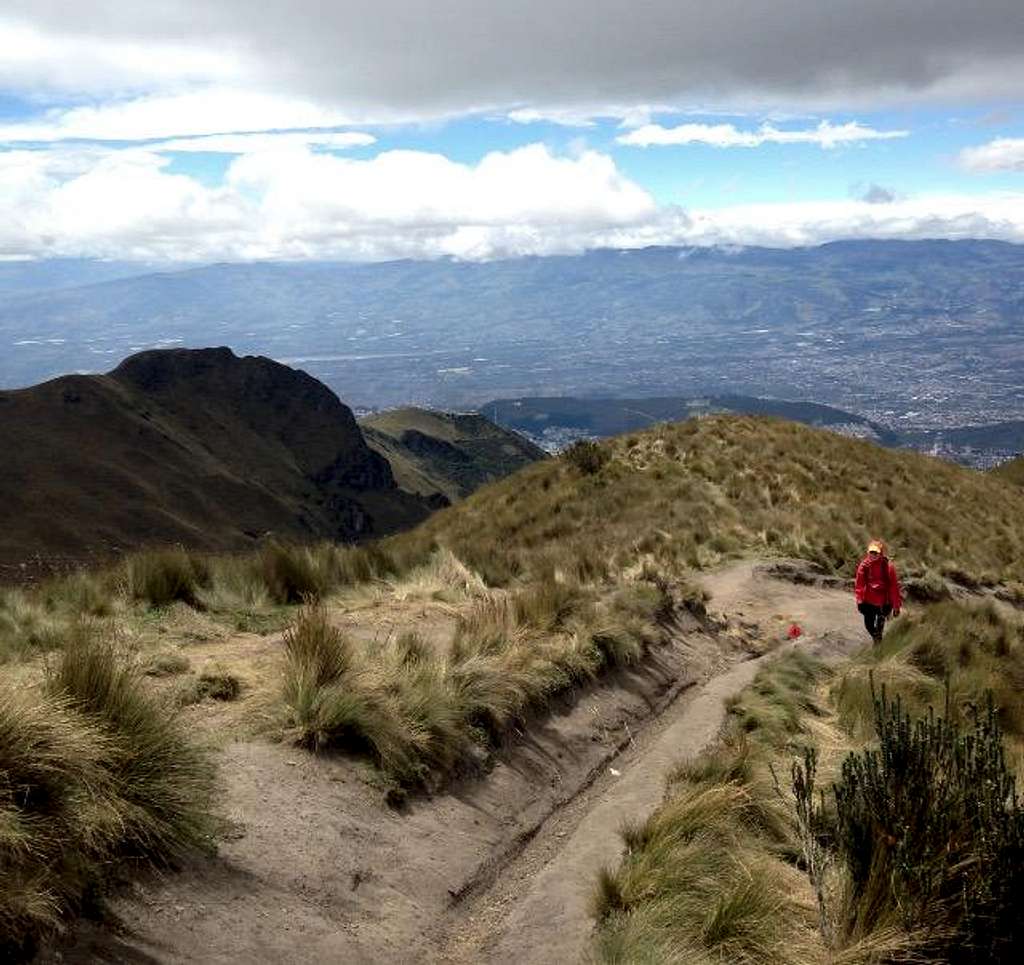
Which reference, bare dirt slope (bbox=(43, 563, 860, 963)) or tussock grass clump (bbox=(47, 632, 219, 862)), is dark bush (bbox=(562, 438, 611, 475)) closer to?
bare dirt slope (bbox=(43, 563, 860, 963))

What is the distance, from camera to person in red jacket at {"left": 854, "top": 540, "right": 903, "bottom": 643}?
13625 mm

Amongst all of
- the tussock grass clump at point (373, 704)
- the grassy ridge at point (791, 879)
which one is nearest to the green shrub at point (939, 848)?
the grassy ridge at point (791, 879)

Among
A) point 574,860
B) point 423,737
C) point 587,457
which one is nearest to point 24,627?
point 423,737

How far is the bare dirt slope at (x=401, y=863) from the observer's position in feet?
15.7

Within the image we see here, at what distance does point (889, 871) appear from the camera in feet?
16.6

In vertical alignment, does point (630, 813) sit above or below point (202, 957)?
below

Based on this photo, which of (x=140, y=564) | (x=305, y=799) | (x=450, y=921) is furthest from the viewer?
(x=140, y=564)

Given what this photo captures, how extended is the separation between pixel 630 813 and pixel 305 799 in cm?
270

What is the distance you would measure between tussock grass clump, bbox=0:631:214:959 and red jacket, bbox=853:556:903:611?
35.3ft

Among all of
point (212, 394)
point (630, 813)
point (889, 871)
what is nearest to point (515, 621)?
point (630, 813)

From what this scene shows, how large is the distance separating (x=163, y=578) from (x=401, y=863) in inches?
260

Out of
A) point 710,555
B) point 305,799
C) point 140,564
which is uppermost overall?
point 140,564

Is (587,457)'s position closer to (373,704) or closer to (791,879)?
(373,704)

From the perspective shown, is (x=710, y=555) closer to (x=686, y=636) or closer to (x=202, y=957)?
(x=686, y=636)
